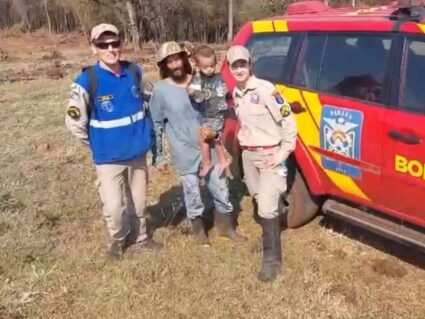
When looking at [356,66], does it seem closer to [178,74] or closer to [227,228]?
[178,74]

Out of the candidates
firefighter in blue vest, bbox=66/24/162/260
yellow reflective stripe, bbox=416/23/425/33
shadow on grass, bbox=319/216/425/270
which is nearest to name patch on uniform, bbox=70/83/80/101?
firefighter in blue vest, bbox=66/24/162/260

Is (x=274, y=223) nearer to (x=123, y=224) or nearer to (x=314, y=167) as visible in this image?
(x=314, y=167)

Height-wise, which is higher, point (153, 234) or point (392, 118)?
point (392, 118)

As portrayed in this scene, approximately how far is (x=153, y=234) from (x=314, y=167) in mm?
1547

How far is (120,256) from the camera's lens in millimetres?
4367

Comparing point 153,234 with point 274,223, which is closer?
point 274,223

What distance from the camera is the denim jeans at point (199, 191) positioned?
14.6 feet

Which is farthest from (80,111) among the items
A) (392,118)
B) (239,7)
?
(239,7)

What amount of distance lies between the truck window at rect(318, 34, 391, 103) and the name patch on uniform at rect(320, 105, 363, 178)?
14 cm

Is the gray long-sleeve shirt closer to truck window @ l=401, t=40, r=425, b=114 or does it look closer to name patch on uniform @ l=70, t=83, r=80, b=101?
name patch on uniform @ l=70, t=83, r=80, b=101

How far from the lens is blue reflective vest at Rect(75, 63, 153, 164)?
3863mm

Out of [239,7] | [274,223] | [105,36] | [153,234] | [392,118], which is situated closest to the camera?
[392,118]

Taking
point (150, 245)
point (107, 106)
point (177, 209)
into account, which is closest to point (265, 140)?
point (107, 106)

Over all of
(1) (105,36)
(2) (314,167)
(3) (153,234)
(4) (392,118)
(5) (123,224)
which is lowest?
(3) (153,234)
